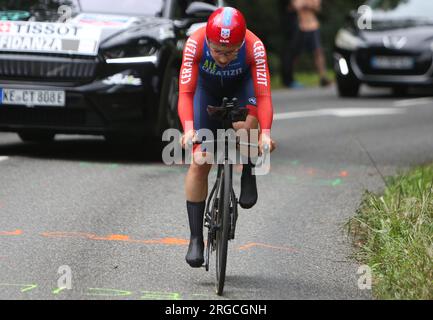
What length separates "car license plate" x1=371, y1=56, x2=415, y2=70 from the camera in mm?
18969

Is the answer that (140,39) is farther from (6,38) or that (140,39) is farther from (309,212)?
(309,212)

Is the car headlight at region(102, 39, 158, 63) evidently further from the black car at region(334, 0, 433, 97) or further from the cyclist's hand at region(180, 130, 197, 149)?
the black car at region(334, 0, 433, 97)

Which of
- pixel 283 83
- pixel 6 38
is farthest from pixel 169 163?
pixel 283 83

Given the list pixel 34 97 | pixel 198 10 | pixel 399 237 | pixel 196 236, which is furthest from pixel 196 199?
pixel 198 10

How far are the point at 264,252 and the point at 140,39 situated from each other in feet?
12.2

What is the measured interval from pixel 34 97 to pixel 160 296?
4865 mm

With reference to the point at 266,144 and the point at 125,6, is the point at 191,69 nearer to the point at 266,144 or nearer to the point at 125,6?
the point at 266,144

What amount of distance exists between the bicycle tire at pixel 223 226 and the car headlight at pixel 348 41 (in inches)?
499

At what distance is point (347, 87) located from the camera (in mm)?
20156

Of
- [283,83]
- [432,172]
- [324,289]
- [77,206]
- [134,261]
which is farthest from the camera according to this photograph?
[283,83]

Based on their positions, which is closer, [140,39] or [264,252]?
[264,252]

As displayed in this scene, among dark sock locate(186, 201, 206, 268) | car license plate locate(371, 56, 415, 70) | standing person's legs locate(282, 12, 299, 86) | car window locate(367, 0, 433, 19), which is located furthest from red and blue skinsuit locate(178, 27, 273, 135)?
standing person's legs locate(282, 12, 299, 86)

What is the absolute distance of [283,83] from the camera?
76.7 feet

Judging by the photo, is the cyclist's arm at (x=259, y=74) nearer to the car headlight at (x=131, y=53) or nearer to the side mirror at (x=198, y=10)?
the car headlight at (x=131, y=53)
